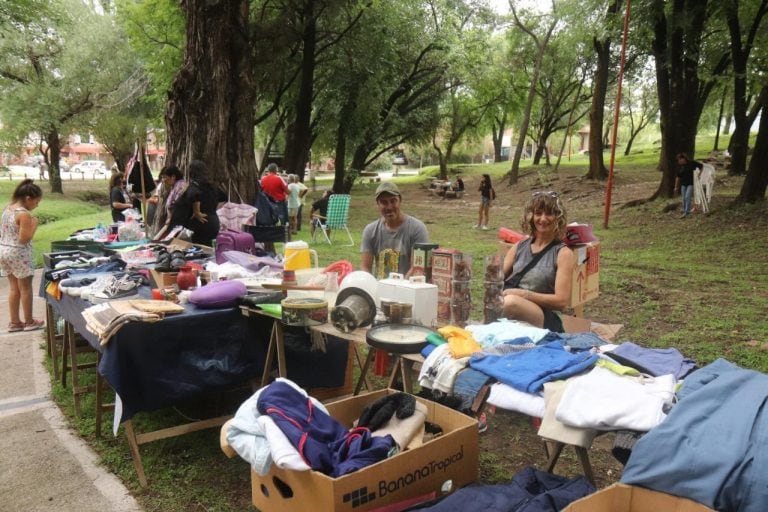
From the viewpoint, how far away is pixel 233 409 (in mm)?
4238

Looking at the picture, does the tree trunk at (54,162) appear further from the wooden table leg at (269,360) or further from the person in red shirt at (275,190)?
the wooden table leg at (269,360)

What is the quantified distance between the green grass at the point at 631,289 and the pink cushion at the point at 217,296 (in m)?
0.96

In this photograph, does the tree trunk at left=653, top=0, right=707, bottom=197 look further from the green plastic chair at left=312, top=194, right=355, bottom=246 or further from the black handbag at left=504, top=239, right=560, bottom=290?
the black handbag at left=504, top=239, right=560, bottom=290

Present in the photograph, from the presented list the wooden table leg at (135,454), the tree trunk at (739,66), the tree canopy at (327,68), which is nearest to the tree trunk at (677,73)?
the tree canopy at (327,68)

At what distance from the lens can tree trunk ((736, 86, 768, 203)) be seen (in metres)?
11.0

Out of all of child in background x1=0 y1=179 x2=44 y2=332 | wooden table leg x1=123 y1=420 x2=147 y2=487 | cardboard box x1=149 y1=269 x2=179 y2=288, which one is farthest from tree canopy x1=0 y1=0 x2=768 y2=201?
wooden table leg x1=123 y1=420 x2=147 y2=487

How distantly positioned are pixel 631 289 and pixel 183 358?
6.27 meters

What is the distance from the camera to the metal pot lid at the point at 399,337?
2752 mm

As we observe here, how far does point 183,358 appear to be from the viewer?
11.3ft

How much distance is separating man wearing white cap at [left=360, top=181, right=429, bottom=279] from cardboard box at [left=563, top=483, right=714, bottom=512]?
8.04ft

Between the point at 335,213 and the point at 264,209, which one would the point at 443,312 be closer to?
the point at 264,209

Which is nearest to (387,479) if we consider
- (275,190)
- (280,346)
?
(280,346)

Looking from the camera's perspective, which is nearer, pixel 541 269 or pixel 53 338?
pixel 541 269

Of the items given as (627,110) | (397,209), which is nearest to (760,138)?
(397,209)
